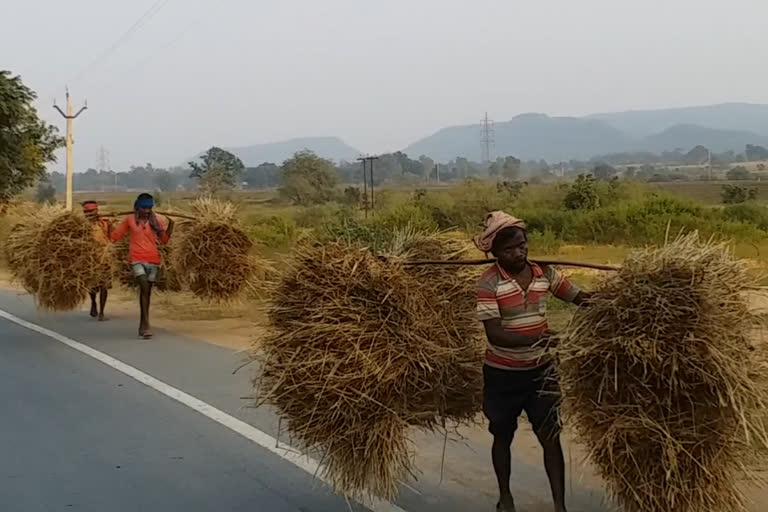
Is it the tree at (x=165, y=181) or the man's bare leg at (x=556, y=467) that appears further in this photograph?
the tree at (x=165, y=181)

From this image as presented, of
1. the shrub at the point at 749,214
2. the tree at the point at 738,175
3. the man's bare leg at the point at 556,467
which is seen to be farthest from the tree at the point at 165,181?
the man's bare leg at the point at 556,467

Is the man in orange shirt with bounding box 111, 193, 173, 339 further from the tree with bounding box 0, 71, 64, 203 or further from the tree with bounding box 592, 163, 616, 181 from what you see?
the tree with bounding box 592, 163, 616, 181

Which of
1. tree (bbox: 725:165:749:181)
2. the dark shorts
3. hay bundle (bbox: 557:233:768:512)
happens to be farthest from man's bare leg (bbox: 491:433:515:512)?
tree (bbox: 725:165:749:181)

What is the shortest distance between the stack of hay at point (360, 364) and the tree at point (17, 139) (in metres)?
25.7

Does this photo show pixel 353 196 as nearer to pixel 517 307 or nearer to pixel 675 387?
pixel 517 307

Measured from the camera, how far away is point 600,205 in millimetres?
37812

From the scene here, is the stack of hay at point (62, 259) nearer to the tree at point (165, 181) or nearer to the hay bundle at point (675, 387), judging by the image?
the hay bundle at point (675, 387)

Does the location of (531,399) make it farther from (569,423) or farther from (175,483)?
(175,483)

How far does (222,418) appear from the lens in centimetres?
755

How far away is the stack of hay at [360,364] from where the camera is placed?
4711 millimetres

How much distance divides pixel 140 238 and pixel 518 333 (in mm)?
7511

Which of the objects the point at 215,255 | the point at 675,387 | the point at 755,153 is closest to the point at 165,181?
the point at 215,255

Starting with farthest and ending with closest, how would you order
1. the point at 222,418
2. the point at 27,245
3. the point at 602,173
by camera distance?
the point at 602,173 → the point at 27,245 → the point at 222,418

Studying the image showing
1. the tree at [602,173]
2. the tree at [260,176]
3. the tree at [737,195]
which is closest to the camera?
the tree at [737,195]
